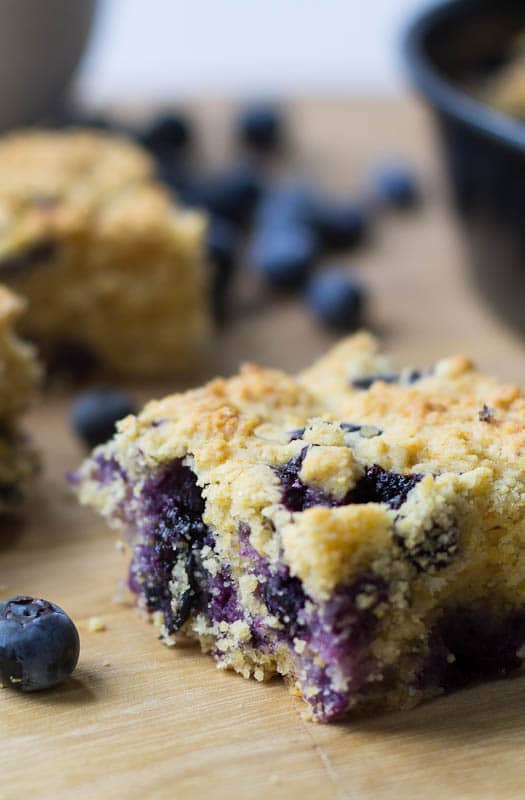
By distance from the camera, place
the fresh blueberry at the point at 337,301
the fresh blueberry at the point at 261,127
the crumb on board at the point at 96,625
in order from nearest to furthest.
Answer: the crumb on board at the point at 96,625 → the fresh blueberry at the point at 337,301 → the fresh blueberry at the point at 261,127

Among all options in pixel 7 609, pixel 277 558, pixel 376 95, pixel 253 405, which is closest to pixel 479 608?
pixel 277 558

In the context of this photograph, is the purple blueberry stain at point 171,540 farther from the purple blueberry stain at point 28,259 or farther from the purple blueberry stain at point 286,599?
the purple blueberry stain at point 28,259

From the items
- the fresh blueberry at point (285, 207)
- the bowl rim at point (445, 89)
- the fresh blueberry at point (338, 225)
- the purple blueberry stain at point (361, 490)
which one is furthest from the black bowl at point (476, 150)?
the purple blueberry stain at point (361, 490)

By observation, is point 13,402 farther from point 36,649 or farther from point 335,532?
point 335,532

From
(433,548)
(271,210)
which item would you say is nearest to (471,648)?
(433,548)

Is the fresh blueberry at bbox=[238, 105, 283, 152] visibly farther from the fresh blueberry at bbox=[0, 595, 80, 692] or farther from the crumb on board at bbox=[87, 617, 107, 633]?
the fresh blueberry at bbox=[0, 595, 80, 692]
